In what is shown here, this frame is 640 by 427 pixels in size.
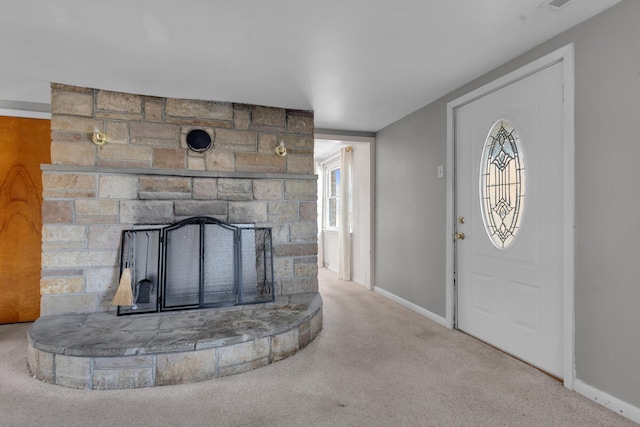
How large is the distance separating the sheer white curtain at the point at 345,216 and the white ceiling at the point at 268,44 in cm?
213

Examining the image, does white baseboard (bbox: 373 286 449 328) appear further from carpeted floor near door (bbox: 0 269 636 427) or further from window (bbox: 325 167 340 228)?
window (bbox: 325 167 340 228)

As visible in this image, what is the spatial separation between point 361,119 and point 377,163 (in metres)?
0.78

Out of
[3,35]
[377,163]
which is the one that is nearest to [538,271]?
[377,163]

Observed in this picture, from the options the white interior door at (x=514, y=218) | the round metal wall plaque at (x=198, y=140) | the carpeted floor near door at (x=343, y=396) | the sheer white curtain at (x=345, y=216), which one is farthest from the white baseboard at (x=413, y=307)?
the round metal wall plaque at (x=198, y=140)

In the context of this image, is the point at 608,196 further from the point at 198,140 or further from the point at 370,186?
the point at 198,140

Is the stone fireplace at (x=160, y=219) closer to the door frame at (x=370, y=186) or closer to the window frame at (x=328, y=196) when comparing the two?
the door frame at (x=370, y=186)

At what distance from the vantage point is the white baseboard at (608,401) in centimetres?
177

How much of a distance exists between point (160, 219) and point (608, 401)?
134 inches

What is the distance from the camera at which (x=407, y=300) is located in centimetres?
390

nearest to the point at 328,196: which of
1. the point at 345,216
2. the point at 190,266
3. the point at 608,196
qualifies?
the point at 345,216

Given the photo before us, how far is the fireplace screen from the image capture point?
2.89m

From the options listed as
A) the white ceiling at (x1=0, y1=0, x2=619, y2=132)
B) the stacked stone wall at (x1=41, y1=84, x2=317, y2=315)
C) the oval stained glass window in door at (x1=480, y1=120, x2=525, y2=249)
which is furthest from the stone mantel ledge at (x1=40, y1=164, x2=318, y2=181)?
the oval stained glass window in door at (x1=480, y1=120, x2=525, y2=249)

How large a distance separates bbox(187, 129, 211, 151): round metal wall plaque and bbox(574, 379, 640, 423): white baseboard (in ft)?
10.9

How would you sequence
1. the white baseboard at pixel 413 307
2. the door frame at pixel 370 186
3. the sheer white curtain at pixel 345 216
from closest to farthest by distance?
1. the white baseboard at pixel 413 307
2. the door frame at pixel 370 186
3. the sheer white curtain at pixel 345 216
